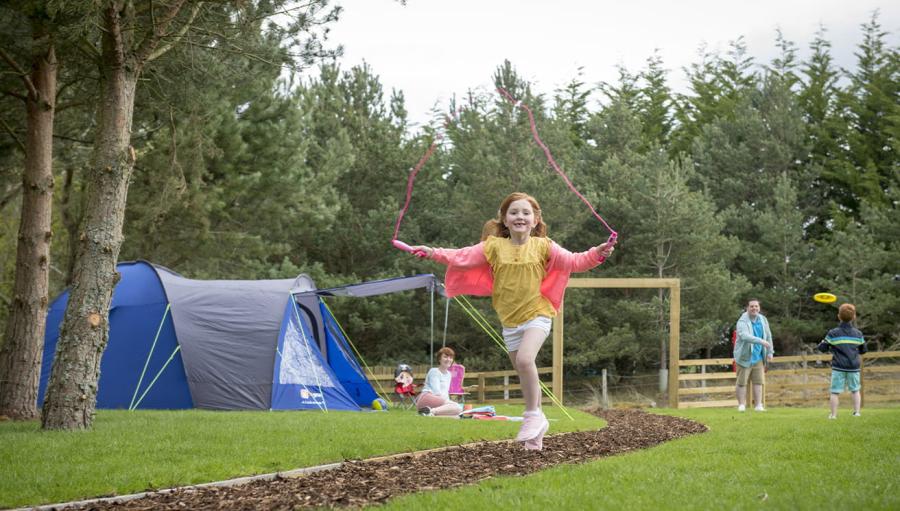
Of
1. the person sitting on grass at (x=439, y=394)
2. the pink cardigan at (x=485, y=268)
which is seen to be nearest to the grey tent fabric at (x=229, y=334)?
the person sitting on grass at (x=439, y=394)

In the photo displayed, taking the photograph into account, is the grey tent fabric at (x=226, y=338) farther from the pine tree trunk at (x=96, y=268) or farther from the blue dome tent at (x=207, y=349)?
the pine tree trunk at (x=96, y=268)

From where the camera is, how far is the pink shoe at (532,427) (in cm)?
691

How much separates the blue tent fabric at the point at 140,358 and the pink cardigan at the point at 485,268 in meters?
7.65

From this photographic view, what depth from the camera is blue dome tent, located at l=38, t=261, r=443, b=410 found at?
13.9 metres

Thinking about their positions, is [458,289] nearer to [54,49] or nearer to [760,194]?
[54,49]

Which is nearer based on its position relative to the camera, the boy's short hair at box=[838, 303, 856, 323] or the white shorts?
the white shorts

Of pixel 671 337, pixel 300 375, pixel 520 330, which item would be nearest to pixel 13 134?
pixel 300 375

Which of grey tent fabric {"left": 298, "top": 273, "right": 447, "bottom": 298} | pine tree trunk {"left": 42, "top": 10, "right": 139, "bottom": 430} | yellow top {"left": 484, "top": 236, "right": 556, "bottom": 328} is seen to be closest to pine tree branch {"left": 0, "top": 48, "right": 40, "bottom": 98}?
pine tree trunk {"left": 42, "top": 10, "right": 139, "bottom": 430}

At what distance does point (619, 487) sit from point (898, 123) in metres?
28.7

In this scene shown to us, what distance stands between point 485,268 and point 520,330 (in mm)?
659

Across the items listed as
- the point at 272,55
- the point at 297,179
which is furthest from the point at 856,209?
the point at 272,55

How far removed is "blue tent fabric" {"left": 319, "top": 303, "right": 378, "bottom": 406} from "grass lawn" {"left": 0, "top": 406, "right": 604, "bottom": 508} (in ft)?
17.6

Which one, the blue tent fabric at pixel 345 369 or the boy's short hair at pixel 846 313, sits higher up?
the boy's short hair at pixel 846 313

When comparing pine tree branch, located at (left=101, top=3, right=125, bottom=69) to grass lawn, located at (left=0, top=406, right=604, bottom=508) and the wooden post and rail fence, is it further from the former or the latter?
the wooden post and rail fence
